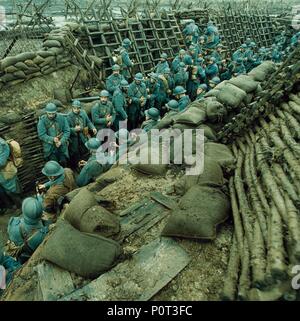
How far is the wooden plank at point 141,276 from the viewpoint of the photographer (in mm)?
3039

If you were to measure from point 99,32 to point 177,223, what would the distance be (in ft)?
31.2

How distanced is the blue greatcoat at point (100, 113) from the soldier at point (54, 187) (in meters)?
2.86

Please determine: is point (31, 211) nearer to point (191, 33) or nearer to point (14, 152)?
point (14, 152)

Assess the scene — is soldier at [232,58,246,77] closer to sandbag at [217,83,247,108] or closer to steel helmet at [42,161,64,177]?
sandbag at [217,83,247,108]

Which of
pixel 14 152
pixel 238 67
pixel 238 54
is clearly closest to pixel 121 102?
pixel 14 152

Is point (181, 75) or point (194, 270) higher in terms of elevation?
point (181, 75)

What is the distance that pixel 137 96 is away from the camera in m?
9.58

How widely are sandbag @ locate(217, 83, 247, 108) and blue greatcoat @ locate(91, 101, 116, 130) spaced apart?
293cm

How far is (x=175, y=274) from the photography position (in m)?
3.20

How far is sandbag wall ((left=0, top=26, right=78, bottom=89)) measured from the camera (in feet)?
25.2

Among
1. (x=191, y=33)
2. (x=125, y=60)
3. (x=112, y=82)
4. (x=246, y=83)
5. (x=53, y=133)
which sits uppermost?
(x=191, y=33)

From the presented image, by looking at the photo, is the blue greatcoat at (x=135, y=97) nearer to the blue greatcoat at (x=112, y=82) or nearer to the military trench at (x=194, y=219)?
the blue greatcoat at (x=112, y=82)

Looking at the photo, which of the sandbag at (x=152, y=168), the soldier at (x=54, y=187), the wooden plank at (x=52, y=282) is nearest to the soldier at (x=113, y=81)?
the soldier at (x=54, y=187)

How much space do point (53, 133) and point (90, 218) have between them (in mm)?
4040
